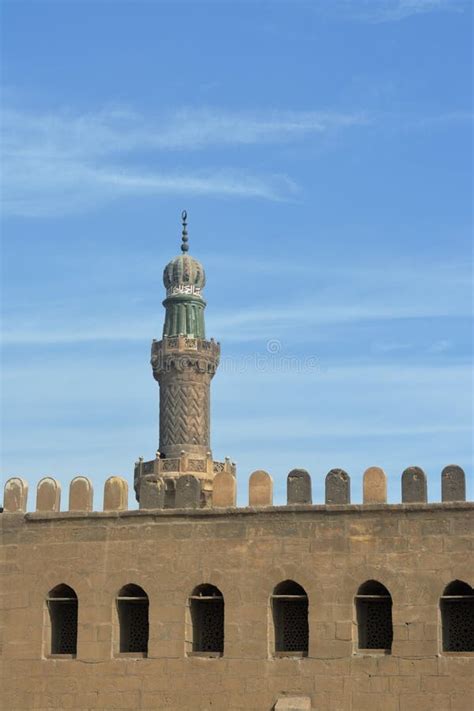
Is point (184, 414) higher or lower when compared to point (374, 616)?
higher

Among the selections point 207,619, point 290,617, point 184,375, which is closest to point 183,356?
point 184,375

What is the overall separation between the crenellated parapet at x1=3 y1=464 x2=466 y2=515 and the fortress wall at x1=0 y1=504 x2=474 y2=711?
10 centimetres

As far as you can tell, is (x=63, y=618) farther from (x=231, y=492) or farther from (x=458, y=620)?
(x=458, y=620)

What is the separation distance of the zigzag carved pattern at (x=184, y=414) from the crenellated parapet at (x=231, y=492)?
24.0m

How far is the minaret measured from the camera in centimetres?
4488

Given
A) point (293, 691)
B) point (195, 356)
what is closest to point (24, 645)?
point (293, 691)

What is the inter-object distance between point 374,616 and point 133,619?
11.7ft

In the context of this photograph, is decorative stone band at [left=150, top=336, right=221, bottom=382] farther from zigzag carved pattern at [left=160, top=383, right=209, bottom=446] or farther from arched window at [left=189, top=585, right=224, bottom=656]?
arched window at [left=189, top=585, right=224, bottom=656]

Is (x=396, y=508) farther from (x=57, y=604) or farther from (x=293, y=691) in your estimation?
(x=57, y=604)

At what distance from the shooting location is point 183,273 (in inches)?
1922

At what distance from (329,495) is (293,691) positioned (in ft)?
8.88

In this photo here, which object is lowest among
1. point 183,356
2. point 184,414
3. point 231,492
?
point 231,492

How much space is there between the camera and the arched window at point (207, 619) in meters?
21.0

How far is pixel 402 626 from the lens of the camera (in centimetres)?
1997
